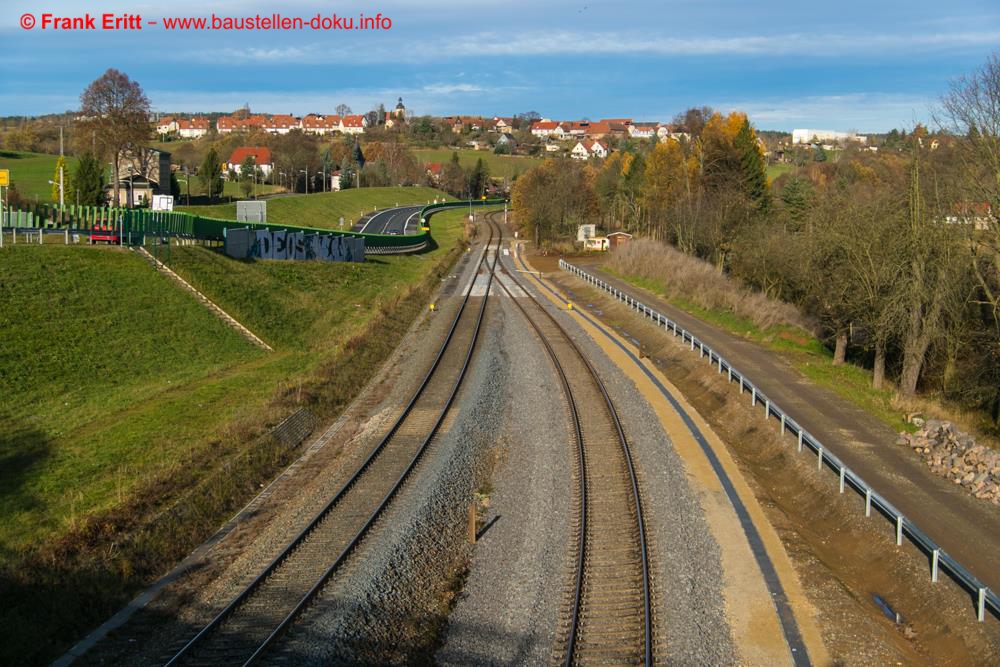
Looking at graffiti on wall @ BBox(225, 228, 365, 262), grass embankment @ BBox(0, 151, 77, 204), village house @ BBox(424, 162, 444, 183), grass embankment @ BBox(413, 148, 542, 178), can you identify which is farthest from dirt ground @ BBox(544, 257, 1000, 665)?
grass embankment @ BBox(413, 148, 542, 178)

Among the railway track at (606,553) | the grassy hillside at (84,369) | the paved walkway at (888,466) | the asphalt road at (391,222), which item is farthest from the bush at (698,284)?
the asphalt road at (391,222)

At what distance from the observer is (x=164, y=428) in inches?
752

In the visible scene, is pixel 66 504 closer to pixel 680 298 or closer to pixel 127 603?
pixel 127 603

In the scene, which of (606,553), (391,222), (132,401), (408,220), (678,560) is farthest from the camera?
(408,220)

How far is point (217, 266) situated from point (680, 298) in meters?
21.5

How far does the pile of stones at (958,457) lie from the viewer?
14562mm

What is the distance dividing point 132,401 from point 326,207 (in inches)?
2836

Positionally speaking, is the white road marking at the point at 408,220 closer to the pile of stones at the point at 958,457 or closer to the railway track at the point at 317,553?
the railway track at the point at 317,553

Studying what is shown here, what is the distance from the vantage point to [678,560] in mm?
12297

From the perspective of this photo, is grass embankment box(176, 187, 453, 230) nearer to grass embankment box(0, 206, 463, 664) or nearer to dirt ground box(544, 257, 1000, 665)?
grass embankment box(0, 206, 463, 664)

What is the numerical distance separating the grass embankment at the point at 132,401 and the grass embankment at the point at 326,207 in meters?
29.7

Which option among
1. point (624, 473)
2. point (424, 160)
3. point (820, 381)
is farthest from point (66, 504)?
point (424, 160)

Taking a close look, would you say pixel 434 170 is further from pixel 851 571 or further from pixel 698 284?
pixel 851 571

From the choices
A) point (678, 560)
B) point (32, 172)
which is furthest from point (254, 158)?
point (678, 560)
